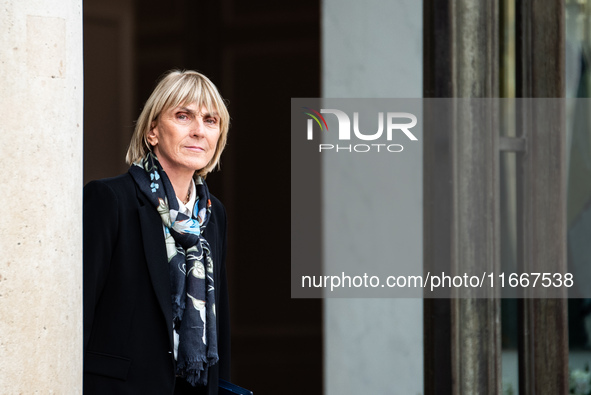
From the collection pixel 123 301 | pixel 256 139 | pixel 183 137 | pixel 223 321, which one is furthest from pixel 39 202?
pixel 256 139

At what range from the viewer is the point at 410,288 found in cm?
455

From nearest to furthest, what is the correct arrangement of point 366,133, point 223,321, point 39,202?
point 39,202 < point 223,321 < point 366,133

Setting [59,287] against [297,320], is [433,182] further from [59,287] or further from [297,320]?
[59,287]

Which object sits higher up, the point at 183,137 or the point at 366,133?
the point at 366,133

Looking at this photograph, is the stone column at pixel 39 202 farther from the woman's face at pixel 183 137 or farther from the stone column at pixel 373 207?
the stone column at pixel 373 207

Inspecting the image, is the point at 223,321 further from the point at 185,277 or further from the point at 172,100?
the point at 172,100

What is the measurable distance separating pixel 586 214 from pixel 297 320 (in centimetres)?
167

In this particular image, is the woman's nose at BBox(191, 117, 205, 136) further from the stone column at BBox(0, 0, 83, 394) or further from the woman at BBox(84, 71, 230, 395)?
the stone column at BBox(0, 0, 83, 394)

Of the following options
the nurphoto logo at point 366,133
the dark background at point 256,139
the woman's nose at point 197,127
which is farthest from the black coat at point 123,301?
the dark background at point 256,139

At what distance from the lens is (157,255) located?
8.86ft

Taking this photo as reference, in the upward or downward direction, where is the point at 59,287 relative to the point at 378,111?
downward

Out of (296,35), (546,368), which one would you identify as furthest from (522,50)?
(546,368)

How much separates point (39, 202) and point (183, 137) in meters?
0.54

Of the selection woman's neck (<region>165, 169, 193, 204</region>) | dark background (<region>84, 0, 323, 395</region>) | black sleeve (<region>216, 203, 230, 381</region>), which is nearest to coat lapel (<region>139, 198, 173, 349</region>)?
woman's neck (<region>165, 169, 193, 204</region>)
